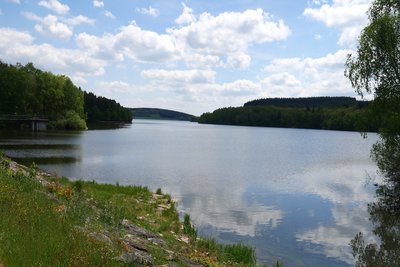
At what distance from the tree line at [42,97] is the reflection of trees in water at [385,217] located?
10795 cm

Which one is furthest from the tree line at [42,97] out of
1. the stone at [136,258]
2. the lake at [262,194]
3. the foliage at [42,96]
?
the stone at [136,258]

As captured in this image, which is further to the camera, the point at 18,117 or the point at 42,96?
the point at 42,96

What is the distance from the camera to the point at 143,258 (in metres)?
10.9

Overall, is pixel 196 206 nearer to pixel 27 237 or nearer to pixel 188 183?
pixel 188 183

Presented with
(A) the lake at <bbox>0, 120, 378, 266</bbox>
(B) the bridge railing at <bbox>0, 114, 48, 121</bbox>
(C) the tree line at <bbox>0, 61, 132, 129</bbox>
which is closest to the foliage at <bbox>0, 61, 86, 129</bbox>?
(C) the tree line at <bbox>0, 61, 132, 129</bbox>

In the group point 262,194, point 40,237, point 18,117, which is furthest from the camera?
point 18,117

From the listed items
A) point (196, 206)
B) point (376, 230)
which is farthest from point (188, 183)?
point (376, 230)

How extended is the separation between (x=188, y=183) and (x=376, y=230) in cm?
1803

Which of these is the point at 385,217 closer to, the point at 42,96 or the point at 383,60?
the point at 383,60

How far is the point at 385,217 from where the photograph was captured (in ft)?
93.0

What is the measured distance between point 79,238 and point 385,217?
2341 centimetres

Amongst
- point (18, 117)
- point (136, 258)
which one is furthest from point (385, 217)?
point (18, 117)

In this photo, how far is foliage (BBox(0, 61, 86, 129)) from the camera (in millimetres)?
119019

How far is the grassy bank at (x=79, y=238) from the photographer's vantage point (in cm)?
951
